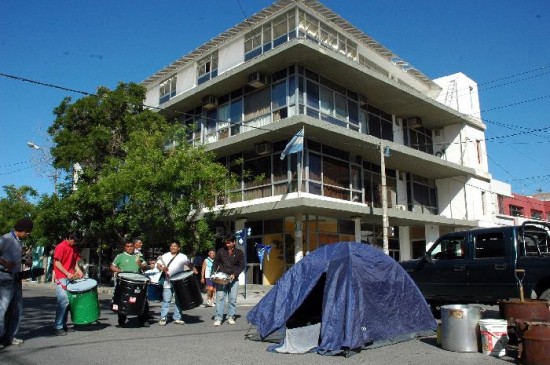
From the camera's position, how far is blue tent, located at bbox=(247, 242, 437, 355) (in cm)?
696

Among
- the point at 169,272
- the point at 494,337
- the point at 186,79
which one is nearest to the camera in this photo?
the point at 494,337

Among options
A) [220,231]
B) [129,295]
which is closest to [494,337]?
[129,295]

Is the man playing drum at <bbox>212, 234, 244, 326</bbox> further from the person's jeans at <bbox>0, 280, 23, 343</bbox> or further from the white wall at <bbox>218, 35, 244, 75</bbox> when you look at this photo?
the white wall at <bbox>218, 35, 244, 75</bbox>

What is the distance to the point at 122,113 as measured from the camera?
22.9m

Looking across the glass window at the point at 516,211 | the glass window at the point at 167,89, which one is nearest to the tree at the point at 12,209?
the glass window at the point at 167,89

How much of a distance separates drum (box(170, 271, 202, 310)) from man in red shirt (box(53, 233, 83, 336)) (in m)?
1.89

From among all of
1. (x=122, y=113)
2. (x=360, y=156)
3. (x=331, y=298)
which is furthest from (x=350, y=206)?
(x=331, y=298)

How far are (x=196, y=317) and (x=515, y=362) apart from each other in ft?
23.9

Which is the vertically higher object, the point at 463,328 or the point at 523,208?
the point at 523,208

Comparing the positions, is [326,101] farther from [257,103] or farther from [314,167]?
[314,167]

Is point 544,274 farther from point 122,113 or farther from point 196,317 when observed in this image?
point 122,113

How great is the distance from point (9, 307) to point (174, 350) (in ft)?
9.08

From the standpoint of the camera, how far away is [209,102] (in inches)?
968

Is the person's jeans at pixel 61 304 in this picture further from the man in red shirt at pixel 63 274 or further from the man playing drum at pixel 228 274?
the man playing drum at pixel 228 274
